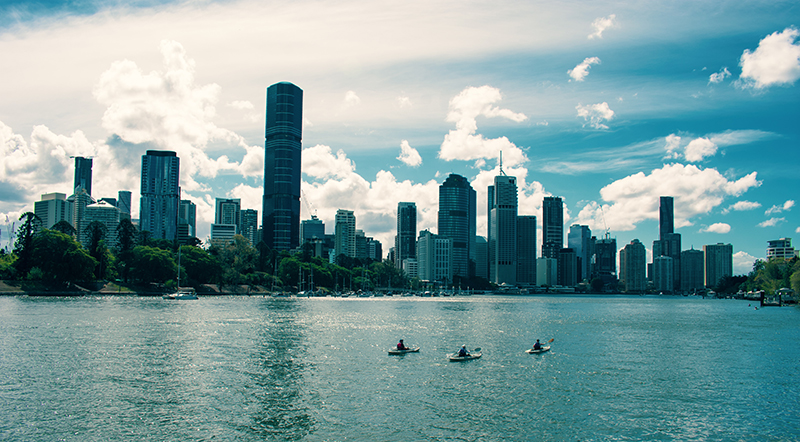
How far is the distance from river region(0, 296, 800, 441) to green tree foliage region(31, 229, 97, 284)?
101 m

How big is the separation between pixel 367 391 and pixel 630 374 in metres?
29.4

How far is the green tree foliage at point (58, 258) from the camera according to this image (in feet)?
582

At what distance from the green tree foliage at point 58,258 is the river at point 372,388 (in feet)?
333

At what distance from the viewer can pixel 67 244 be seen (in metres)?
182

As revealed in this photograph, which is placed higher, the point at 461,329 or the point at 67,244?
the point at 67,244

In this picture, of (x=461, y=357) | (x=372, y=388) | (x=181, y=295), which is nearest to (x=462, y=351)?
(x=461, y=357)

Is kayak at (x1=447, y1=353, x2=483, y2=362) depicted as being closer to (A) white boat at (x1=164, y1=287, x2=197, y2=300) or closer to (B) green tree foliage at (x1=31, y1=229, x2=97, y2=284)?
(A) white boat at (x1=164, y1=287, x2=197, y2=300)

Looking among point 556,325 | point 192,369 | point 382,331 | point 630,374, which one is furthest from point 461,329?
point 192,369

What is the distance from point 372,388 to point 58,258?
166 meters

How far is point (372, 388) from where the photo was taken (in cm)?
5031

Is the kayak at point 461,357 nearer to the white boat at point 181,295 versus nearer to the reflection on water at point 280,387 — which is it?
the reflection on water at point 280,387

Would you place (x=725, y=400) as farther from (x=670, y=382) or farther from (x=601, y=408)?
(x=601, y=408)

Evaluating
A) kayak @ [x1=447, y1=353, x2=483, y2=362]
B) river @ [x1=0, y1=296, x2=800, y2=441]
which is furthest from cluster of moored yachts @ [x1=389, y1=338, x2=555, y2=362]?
river @ [x1=0, y1=296, x2=800, y2=441]

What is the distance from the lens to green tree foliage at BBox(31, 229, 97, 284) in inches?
6988
